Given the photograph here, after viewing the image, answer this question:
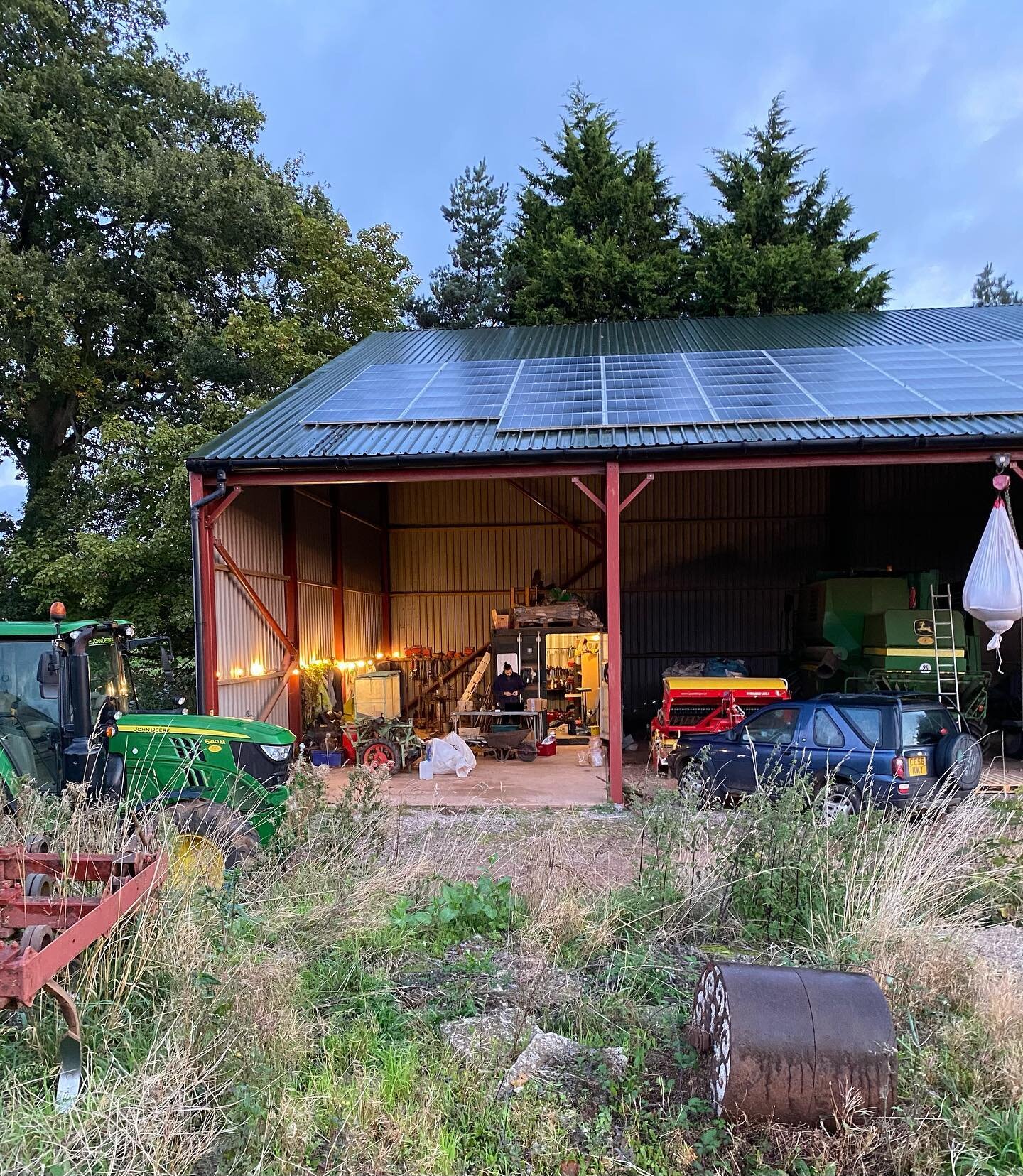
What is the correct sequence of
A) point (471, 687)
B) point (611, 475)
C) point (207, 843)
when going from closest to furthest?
point (207, 843), point (611, 475), point (471, 687)

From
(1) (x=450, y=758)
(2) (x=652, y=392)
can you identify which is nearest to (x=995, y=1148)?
(1) (x=450, y=758)

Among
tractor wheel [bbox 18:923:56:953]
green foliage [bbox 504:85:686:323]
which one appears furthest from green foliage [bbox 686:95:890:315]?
tractor wheel [bbox 18:923:56:953]

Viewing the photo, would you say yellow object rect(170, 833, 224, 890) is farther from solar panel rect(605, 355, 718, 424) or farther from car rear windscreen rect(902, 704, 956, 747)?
solar panel rect(605, 355, 718, 424)

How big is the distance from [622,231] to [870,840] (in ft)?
79.4

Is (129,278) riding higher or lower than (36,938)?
higher

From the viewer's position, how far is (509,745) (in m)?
12.4

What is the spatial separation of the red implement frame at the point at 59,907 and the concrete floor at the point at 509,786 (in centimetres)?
439

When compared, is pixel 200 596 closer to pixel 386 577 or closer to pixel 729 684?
pixel 729 684

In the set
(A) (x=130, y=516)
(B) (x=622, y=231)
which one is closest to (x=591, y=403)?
(A) (x=130, y=516)

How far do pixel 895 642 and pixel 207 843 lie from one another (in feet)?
33.5

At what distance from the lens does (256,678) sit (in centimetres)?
1111

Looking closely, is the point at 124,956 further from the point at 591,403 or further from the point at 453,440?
the point at 591,403

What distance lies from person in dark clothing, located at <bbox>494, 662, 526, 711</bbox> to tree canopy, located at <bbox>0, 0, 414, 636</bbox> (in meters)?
7.08

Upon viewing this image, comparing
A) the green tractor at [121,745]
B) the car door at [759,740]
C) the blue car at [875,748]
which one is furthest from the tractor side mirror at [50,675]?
the car door at [759,740]
